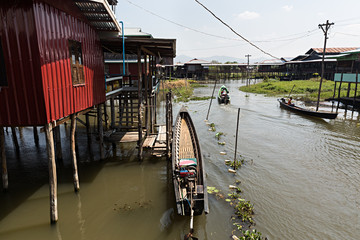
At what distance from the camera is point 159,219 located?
7.58 m

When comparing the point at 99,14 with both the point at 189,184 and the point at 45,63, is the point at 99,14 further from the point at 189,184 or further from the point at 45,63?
the point at 189,184

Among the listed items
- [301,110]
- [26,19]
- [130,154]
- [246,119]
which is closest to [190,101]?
[246,119]

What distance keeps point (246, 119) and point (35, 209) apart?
1942 centimetres

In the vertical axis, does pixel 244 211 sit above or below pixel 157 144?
below

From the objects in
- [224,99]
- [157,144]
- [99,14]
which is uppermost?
[99,14]

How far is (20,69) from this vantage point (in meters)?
5.91

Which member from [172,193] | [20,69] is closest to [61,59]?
[20,69]

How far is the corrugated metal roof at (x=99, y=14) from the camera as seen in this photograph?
25.2ft

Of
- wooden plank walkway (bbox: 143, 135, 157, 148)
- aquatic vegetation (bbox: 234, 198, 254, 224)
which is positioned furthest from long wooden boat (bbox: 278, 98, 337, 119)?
wooden plank walkway (bbox: 143, 135, 157, 148)

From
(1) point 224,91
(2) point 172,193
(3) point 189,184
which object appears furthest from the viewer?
(1) point 224,91

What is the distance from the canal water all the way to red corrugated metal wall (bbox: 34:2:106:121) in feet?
11.9

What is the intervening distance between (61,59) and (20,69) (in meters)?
1.33

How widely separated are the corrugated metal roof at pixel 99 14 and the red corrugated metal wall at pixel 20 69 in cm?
234

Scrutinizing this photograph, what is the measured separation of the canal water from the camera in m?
7.17
